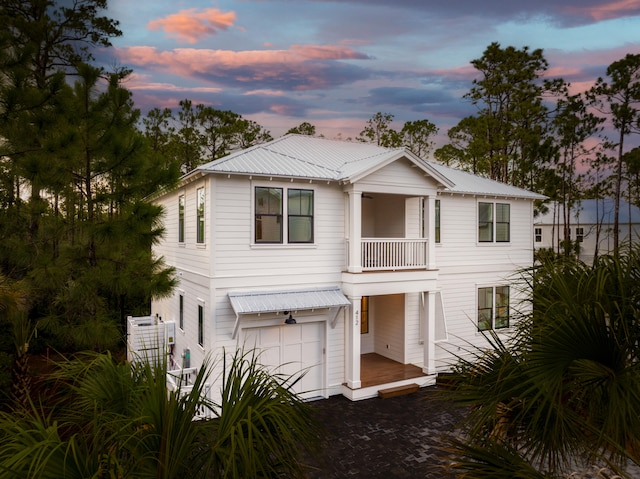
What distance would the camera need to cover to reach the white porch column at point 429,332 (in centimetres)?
1411

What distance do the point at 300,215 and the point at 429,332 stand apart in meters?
6.23

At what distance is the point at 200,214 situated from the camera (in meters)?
12.8

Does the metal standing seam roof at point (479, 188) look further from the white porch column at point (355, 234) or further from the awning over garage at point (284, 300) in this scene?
the awning over garage at point (284, 300)

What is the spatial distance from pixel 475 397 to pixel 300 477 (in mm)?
2085

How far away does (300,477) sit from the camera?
11.3ft

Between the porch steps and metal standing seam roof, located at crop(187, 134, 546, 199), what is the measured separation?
6.83 meters

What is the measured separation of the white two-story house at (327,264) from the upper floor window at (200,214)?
0.03m

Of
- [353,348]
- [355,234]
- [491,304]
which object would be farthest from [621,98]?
[353,348]

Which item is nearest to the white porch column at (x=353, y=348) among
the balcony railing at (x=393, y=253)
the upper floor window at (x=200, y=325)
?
the balcony railing at (x=393, y=253)

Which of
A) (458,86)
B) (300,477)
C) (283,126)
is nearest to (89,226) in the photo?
(300,477)

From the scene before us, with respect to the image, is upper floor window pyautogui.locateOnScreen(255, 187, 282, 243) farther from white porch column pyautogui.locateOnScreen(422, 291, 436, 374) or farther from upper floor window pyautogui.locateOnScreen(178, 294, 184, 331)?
white porch column pyautogui.locateOnScreen(422, 291, 436, 374)

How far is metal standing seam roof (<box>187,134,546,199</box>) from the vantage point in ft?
39.2

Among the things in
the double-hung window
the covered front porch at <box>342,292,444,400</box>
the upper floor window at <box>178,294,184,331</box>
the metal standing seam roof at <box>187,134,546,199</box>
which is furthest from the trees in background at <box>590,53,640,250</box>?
the upper floor window at <box>178,294,184,331</box>

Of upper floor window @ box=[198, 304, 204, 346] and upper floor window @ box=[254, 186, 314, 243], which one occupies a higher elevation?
upper floor window @ box=[254, 186, 314, 243]
